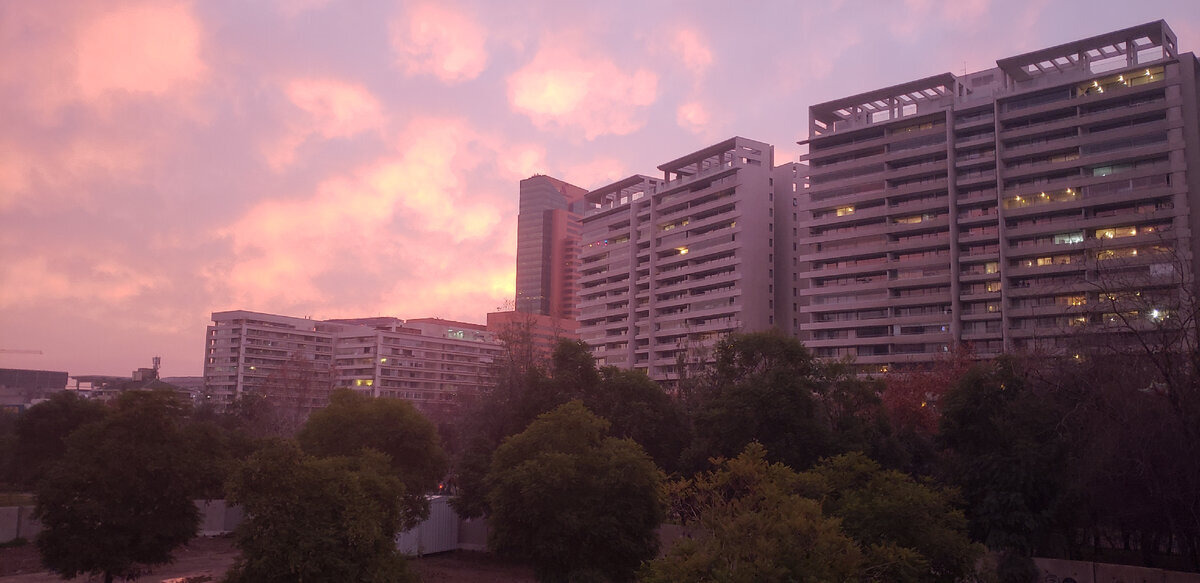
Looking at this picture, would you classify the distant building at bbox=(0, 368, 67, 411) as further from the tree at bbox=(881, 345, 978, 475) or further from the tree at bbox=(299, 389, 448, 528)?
the tree at bbox=(881, 345, 978, 475)

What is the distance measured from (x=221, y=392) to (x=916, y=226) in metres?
138

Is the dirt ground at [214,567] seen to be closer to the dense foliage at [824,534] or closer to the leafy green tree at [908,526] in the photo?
the dense foliage at [824,534]

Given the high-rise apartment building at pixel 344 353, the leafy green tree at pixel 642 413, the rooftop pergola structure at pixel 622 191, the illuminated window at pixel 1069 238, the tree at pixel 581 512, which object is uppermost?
the rooftop pergola structure at pixel 622 191

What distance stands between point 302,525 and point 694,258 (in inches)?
3693

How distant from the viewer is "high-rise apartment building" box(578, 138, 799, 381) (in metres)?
102

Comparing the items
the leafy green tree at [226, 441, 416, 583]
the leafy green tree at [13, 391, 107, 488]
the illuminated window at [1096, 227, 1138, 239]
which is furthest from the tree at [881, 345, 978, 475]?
the leafy green tree at [13, 391, 107, 488]

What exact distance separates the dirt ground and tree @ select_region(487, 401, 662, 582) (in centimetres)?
616

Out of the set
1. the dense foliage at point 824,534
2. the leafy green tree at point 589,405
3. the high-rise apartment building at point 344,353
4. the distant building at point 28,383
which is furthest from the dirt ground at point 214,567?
the distant building at point 28,383

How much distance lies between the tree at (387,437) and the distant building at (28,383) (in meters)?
143

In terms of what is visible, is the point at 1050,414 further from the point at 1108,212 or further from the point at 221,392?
the point at 221,392

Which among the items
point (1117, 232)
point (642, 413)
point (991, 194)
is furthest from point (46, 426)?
point (1117, 232)

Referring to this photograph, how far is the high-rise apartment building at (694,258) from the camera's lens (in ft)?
336

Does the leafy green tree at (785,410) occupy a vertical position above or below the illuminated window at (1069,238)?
below

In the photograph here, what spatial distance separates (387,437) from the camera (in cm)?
3009
